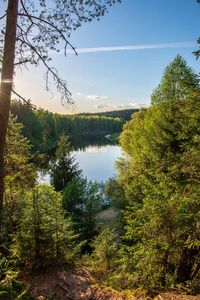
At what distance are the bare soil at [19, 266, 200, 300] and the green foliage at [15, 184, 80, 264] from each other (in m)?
0.54

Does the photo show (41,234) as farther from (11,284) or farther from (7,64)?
(7,64)

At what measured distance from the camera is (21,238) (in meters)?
6.11

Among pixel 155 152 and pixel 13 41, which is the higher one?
pixel 13 41

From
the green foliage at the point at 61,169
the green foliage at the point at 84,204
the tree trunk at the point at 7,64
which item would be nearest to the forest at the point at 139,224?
the green foliage at the point at 84,204

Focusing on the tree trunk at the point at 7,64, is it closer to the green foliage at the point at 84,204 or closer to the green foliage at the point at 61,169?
the green foliage at the point at 84,204

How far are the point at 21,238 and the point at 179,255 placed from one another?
5.40m

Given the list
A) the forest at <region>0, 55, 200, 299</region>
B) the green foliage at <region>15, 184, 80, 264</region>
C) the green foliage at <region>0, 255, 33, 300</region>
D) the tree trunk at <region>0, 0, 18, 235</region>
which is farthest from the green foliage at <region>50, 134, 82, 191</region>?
the green foliage at <region>0, 255, 33, 300</region>

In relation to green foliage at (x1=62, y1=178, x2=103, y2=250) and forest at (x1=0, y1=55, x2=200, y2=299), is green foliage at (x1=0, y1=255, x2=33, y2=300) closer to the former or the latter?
forest at (x1=0, y1=55, x2=200, y2=299)

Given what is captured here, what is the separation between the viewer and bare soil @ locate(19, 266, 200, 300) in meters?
4.26

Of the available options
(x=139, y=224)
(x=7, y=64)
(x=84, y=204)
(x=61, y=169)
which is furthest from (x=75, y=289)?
(x=61, y=169)

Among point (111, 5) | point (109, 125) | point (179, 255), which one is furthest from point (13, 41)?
point (109, 125)

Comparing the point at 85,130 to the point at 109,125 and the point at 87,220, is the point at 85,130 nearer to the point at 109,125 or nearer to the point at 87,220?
the point at 109,125

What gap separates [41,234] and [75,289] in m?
2.14

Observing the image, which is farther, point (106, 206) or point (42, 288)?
point (106, 206)
